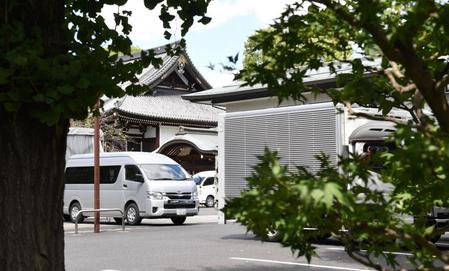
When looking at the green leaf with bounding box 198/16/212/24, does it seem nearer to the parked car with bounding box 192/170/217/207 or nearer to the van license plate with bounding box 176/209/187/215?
the van license plate with bounding box 176/209/187/215

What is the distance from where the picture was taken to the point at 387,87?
363 centimetres

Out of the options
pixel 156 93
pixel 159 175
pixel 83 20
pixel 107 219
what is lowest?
pixel 107 219

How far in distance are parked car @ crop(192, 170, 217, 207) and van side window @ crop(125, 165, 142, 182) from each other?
1098 cm

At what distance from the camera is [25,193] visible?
4.04 meters

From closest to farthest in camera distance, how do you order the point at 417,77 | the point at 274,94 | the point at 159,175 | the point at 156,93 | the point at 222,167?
the point at 417,77 < the point at 274,94 < the point at 222,167 < the point at 159,175 < the point at 156,93

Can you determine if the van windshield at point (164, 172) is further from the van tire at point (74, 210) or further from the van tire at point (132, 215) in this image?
the van tire at point (74, 210)

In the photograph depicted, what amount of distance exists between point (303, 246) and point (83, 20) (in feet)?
9.64

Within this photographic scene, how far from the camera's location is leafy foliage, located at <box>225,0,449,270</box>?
2.25 m

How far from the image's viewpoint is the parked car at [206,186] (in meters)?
31.3

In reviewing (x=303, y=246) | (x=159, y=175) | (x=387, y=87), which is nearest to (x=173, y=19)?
(x=387, y=87)

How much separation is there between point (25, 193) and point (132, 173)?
635 inches

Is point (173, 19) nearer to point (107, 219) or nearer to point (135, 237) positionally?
point (135, 237)

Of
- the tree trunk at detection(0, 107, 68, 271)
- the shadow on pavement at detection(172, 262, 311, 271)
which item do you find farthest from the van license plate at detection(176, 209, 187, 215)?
the tree trunk at detection(0, 107, 68, 271)

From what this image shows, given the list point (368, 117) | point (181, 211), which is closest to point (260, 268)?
point (368, 117)
